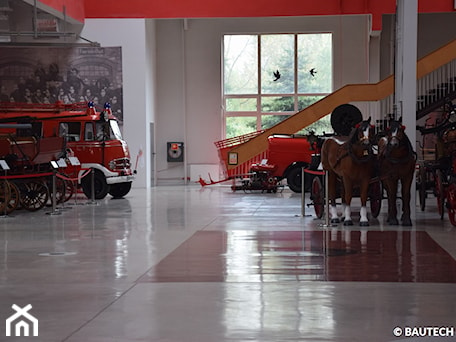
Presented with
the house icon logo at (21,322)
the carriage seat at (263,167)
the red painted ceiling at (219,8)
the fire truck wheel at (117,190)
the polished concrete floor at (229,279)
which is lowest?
the house icon logo at (21,322)

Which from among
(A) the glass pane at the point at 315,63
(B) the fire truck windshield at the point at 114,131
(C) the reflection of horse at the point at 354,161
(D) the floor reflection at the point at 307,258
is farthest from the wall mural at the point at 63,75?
(D) the floor reflection at the point at 307,258

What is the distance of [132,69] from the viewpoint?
25203mm

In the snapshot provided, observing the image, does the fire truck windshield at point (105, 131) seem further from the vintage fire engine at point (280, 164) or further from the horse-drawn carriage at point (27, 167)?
the vintage fire engine at point (280, 164)

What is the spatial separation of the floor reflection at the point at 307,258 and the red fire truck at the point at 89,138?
8.07 metres

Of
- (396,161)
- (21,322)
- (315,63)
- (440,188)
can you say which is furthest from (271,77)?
(21,322)

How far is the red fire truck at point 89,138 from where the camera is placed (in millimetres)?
19859

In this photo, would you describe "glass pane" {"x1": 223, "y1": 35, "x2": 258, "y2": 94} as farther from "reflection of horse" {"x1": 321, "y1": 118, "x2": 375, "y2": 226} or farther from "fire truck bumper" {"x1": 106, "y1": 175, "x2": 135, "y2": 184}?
"reflection of horse" {"x1": 321, "y1": 118, "x2": 375, "y2": 226}

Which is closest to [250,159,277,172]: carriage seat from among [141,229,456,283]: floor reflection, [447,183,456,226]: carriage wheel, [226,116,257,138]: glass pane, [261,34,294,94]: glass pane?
[226,116,257,138]: glass pane

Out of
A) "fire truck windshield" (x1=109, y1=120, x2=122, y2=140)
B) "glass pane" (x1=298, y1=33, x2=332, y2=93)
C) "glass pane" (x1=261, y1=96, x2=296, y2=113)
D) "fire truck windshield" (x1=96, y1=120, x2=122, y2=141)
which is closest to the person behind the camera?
"fire truck windshield" (x1=96, y1=120, x2=122, y2=141)

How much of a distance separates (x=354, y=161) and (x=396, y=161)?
0.67 m

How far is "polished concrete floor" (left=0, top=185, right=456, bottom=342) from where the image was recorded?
5938 millimetres

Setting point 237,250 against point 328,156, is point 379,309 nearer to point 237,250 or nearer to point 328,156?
point 237,250

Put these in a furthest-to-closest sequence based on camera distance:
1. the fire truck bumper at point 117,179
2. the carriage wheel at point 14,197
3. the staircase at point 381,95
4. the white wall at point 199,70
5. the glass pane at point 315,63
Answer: the glass pane at point 315,63
the white wall at point 199,70
the staircase at point 381,95
the fire truck bumper at point 117,179
the carriage wheel at point 14,197

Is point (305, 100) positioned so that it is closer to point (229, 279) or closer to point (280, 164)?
point (280, 164)
